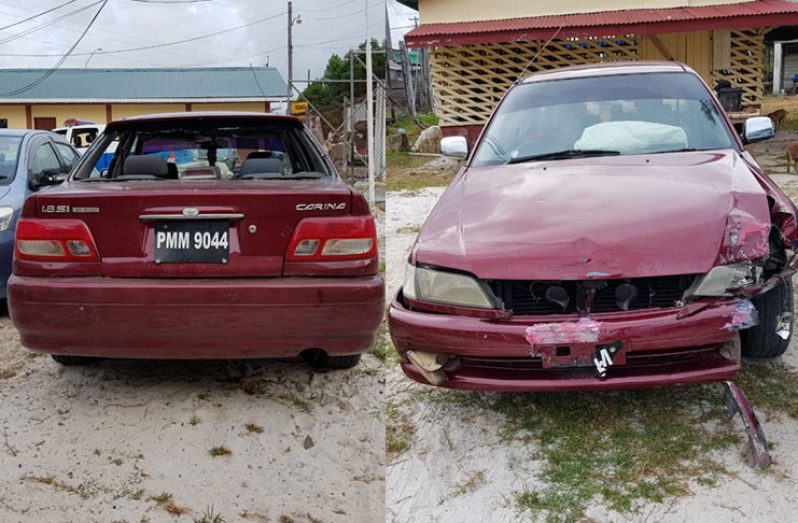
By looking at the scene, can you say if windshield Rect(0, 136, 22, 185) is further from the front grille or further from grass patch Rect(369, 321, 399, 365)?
the front grille

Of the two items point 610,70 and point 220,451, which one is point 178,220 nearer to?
point 220,451

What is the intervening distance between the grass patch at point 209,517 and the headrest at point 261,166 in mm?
1976

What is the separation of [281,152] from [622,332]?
305cm

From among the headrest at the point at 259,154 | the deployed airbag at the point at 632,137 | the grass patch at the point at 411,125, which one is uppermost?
the deployed airbag at the point at 632,137

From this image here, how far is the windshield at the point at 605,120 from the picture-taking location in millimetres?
4148

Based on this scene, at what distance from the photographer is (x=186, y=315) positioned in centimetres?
337

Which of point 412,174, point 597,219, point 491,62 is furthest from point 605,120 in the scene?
point 491,62

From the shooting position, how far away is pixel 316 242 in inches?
137

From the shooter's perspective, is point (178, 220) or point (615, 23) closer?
point (178, 220)

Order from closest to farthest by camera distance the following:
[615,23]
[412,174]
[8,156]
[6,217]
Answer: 1. [6,217]
2. [8,156]
3. [615,23]
4. [412,174]

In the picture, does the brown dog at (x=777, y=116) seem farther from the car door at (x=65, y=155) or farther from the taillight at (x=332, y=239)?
the taillight at (x=332, y=239)

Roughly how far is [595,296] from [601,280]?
0.07 m

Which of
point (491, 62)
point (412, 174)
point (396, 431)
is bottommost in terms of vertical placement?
point (412, 174)

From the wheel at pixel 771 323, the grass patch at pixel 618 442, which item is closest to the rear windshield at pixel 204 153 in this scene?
the grass patch at pixel 618 442
